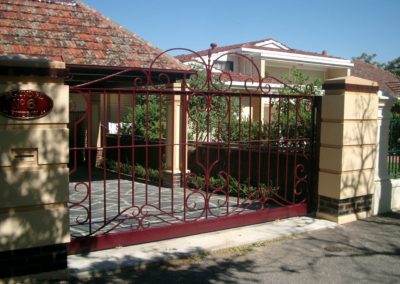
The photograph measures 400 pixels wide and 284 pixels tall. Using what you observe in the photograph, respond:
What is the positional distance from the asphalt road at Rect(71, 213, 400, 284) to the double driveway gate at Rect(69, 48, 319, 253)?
77 cm

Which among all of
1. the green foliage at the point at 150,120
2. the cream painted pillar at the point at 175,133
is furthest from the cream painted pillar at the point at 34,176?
the green foliage at the point at 150,120

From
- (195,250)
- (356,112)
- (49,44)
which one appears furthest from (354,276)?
(49,44)

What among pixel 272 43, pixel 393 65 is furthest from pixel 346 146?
pixel 393 65

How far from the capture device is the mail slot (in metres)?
4.39

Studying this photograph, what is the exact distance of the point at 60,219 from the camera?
4.64 meters

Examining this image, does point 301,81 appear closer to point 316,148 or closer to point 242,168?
point 242,168

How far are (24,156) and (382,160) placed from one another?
19.0 ft

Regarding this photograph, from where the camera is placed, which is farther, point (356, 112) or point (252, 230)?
point (356, 112)

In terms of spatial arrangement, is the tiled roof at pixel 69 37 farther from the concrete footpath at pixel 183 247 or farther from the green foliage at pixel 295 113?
the concrete footpath at pixel 183 247

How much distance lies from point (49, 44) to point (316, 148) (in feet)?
18.3

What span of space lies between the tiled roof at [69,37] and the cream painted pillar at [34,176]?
14.9 ft

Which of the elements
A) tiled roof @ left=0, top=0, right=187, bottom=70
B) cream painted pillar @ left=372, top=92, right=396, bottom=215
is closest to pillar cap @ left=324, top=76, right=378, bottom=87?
cream painted pillar @ left=372, top=92, right=396, bottom=215

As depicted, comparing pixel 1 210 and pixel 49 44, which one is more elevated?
pixel 49 44

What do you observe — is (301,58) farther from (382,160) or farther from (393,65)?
(393,65)
